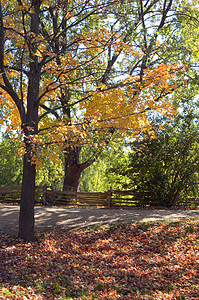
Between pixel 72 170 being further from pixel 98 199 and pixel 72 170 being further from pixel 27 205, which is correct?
pixel 27 205

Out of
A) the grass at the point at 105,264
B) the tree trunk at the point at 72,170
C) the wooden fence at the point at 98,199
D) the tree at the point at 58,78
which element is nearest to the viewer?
the grass at the point at 105,264

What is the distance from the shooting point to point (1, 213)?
40.2ft

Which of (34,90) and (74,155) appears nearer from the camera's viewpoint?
(34,90)

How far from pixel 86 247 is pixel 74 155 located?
8805 millimetres

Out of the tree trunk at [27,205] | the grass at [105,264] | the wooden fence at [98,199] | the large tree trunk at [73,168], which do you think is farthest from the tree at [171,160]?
the tree trunk at [27,205]

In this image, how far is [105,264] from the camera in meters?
7.15

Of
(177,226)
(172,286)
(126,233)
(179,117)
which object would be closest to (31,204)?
(126,233)

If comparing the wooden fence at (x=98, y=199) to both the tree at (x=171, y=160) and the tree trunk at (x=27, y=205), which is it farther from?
the tree trunk at (x=27, y=205)

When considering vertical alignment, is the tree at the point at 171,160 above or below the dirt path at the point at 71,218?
above

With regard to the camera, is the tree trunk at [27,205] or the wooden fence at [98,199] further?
the wooden fence at [98,199]

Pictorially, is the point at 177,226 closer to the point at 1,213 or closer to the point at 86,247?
the point at 86,247

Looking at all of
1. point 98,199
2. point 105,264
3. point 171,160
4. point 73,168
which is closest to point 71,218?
point 105,264

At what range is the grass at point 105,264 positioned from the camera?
5.62 metres

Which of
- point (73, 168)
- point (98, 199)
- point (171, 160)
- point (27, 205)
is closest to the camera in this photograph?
point (27, 205)
